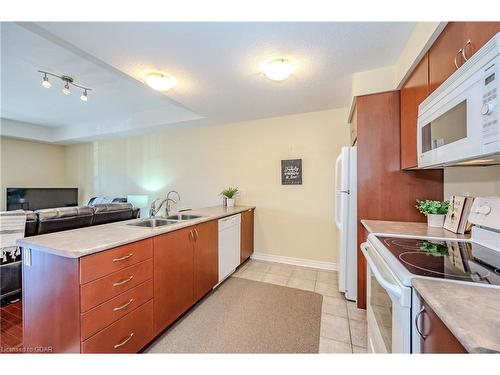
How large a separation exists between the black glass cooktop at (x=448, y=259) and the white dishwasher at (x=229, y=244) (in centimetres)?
170

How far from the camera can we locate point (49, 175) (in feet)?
17.2

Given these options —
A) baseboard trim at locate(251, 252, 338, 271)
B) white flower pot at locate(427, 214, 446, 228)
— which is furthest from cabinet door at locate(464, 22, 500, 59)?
baseboard trim at locate(251, 252, 338, 271)

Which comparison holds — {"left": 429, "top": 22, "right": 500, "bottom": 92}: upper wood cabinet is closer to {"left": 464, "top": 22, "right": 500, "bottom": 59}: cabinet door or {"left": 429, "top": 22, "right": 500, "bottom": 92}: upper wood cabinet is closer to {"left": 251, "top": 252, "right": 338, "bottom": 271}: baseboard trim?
{"left": 464, "top": 22, "right": 500, "bottom": 59}: cabinet door

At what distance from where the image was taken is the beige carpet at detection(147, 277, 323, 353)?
1549 millimetres

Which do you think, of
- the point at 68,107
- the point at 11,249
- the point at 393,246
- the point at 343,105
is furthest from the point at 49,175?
the point at 393,246

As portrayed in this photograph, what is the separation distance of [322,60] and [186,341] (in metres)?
2.62

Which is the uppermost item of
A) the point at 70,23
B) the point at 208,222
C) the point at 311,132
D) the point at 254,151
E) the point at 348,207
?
the point at 70,23

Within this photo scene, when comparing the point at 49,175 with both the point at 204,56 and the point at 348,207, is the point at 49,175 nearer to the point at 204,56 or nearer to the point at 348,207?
the point at 204,56

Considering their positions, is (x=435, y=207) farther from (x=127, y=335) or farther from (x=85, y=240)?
(x=85, y=240)

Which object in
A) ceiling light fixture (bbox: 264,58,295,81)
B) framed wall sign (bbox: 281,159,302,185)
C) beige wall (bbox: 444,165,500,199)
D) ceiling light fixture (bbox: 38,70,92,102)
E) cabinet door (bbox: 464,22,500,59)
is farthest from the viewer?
framed wall sign (bbox: 281,159,302,185)

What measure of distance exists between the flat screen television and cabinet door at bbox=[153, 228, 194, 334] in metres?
5.03

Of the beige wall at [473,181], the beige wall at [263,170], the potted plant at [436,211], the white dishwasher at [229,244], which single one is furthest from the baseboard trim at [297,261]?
the beige wall at [473,181]

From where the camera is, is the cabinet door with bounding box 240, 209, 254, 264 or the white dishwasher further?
the cabinet door with bounding box 240, 209, 254, 264

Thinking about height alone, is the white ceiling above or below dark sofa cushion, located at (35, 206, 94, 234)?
above
